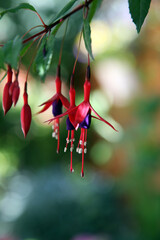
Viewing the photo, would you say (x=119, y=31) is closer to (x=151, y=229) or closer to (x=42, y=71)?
(x=151, y=229)

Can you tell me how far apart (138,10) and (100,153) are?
84.9 inches

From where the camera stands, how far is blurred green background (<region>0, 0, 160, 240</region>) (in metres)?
1.99

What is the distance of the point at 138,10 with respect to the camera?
0.47m

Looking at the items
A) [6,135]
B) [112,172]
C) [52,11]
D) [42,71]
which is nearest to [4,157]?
[6,135]

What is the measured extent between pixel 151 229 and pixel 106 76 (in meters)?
1.45

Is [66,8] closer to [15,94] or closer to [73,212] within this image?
[15,94]

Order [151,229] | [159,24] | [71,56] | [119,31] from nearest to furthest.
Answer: [151,229] → [159,24] → [119,31] → [71,56]

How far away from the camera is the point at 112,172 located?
3.09 meters

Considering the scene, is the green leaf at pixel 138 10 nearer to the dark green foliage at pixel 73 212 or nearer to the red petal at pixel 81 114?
the red petal at pixel 81 114

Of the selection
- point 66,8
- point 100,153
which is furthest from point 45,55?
point 100,153

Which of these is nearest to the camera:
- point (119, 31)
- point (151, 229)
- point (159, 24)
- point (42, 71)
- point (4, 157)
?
point (42, 71)

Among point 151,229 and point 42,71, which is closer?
point 42,71

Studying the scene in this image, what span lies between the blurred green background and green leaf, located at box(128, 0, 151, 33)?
1.28 m

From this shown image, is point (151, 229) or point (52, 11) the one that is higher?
point (52, 11)
